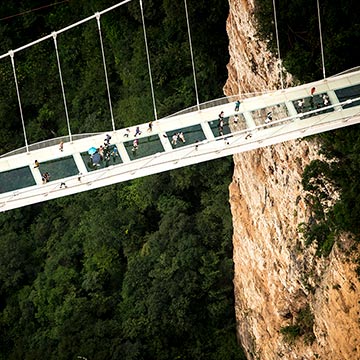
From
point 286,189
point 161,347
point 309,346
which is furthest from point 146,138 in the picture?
point 161,347

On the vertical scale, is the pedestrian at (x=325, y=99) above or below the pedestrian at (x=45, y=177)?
above

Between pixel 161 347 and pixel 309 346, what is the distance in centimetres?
754

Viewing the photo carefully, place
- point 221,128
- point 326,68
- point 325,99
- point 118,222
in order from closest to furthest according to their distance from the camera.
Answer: point 325,99
point 326,68
point 221,128
point 118,222

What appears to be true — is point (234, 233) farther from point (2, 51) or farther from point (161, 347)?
point (2, 51)

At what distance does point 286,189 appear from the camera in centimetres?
4003

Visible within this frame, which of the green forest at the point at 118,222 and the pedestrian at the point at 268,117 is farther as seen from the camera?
the green forest at the point at 118,222

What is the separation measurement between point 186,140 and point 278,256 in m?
5.13

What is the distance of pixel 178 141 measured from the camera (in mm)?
38250

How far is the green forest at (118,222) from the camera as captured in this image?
4712 centimetres

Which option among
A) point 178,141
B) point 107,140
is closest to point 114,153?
point 107,140

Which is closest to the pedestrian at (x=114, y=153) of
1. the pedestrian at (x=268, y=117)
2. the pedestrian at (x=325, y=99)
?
the pedestrian at (x=268, y=117)

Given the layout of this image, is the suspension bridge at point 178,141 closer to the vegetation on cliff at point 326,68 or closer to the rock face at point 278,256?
the vegetation on cliff at point 326,68

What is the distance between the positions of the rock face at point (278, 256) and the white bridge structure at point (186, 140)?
3.09 feet

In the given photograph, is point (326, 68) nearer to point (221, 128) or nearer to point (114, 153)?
point (221, 128)
